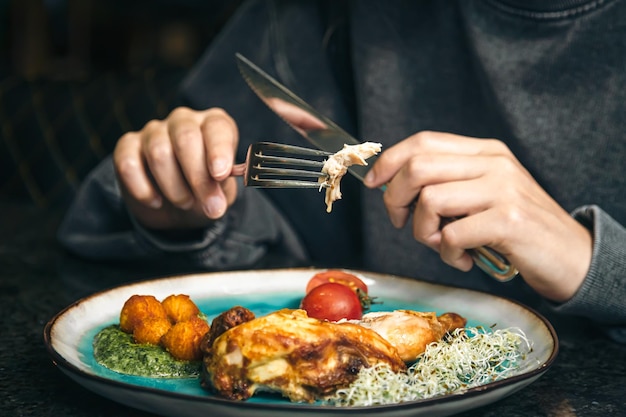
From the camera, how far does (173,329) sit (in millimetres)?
833

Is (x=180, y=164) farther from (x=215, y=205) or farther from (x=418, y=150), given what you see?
(x=418, y=150)

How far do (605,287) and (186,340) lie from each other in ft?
2.12

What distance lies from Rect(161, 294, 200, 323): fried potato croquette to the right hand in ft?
0.68

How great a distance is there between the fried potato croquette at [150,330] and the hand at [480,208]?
0.39m

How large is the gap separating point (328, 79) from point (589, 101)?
0.69 meters

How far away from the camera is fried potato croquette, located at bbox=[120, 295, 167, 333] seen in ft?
2.91

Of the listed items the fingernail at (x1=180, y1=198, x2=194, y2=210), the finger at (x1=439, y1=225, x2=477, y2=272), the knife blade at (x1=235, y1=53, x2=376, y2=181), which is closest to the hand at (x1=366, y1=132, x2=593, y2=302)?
the finger at (x1=439, y1=225, x2=477, y2=272)

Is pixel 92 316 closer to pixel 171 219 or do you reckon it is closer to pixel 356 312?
pixel 356 312

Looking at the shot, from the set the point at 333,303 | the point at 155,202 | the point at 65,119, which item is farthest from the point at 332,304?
the point at 65,119

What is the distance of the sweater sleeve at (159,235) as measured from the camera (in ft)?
4.84

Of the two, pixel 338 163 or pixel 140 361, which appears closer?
pixel 140 361

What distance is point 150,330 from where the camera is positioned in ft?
2.85

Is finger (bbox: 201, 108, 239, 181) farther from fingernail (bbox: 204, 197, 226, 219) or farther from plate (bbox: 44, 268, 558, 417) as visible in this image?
plate (bbox: 44, 268, 558, 417)

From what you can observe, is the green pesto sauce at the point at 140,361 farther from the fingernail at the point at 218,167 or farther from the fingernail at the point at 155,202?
the fingernail at the point at 155,202
